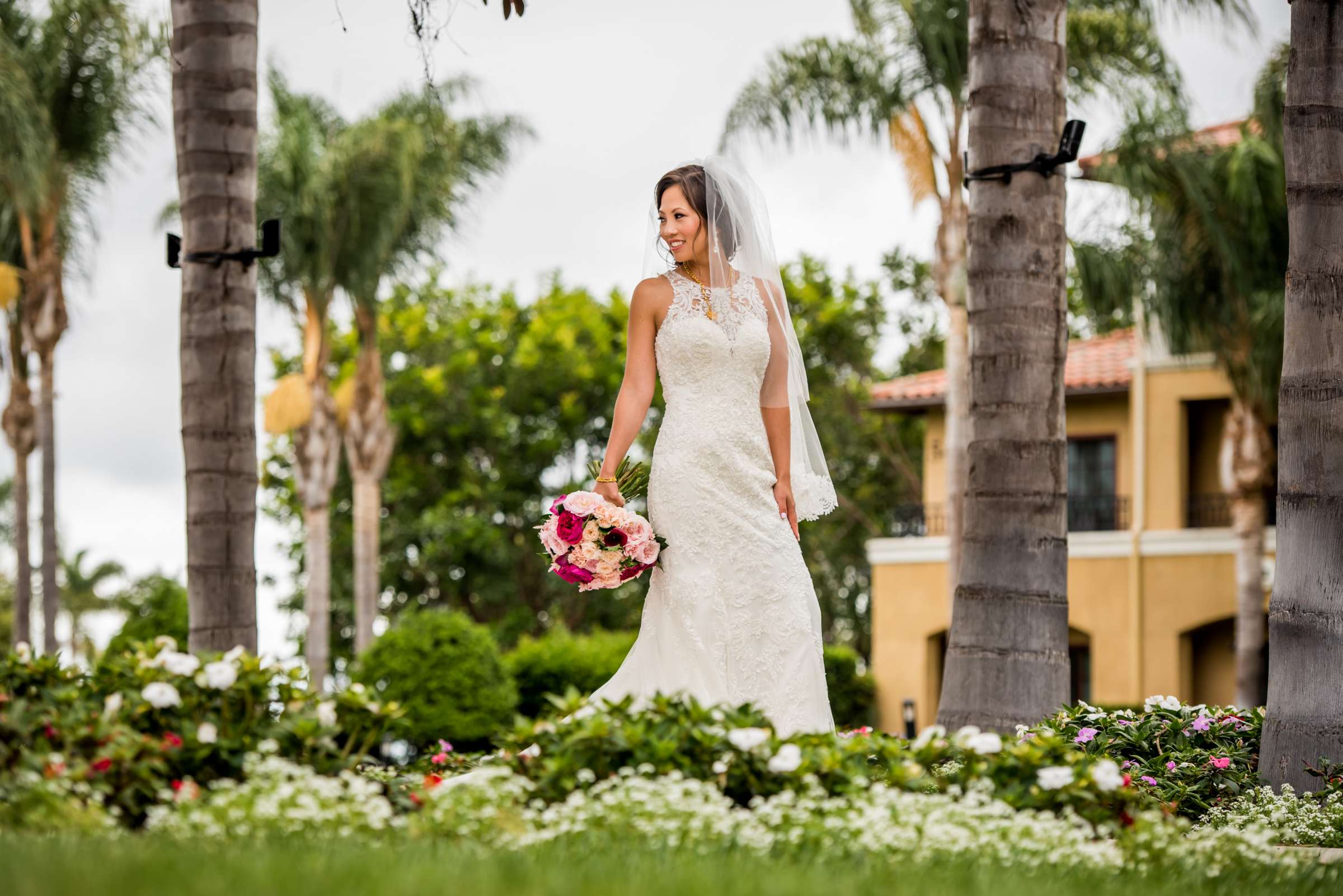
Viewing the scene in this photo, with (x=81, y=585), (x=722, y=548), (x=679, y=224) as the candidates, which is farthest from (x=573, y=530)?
(x=81, y=585)

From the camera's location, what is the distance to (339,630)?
34.2 metres

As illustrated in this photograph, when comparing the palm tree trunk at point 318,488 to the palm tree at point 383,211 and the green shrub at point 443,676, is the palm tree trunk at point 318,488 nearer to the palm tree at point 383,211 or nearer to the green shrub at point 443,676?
the palm tree at point 383,211

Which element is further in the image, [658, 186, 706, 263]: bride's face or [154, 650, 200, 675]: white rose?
[658, 186, 706, 263]: bride's face

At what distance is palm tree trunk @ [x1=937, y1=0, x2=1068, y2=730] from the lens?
25.6 ft

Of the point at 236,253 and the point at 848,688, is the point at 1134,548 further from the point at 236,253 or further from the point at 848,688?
the point at 236,253

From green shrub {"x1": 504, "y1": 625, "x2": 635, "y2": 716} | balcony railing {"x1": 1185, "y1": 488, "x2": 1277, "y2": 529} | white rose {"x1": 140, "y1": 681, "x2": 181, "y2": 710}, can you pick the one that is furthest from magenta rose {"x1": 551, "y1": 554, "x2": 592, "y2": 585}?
balcony railing {"x1": 1185, "y1": 488, "x2": 1277, "y2": 529}

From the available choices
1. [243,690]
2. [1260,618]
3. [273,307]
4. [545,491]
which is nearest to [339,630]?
[545,491]

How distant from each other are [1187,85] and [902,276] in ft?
43.7

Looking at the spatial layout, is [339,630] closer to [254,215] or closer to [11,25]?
[11,25]

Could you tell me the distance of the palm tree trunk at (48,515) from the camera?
20.9 meters

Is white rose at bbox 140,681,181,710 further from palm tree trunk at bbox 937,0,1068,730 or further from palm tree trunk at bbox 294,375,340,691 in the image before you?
palm tree trunk at bbox 294,375,340,691

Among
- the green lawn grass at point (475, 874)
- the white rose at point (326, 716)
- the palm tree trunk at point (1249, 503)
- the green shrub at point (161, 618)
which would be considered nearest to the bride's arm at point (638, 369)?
the white rose at point (326, 716)

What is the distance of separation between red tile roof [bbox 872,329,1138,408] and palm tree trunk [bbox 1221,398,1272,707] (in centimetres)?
356

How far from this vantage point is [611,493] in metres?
6.15
